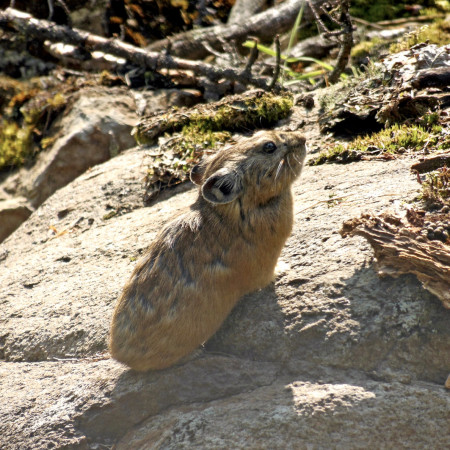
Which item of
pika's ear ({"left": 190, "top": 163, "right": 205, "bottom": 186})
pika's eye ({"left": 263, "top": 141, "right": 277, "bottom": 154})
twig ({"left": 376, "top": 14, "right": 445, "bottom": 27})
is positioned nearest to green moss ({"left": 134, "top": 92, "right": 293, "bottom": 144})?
pika's ear ({"left": 190, "top": 163, "right": 205, "bottom": 186})

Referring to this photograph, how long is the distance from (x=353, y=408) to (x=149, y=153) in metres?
6.58

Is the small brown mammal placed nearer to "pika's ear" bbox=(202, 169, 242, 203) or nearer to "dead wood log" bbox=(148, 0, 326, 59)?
"pika's ear" bbox=(202, 169, 242, 203)

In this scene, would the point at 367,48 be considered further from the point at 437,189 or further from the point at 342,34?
the point at 437,189

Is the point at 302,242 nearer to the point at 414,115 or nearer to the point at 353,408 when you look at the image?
the point at 353,408

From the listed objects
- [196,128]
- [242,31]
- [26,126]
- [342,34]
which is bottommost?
[196,128]

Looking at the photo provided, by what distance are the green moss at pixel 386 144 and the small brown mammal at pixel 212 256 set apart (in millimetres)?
1898

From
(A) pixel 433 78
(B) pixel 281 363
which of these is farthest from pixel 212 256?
(A) pixel 433 78

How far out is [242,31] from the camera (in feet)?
46.6

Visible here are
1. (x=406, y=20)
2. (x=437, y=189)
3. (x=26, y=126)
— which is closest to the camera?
(x=437, y=189)

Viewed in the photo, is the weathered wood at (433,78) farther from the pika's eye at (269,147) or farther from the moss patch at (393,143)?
the pika's eye at (269,147)

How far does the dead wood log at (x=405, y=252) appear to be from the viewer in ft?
16.7

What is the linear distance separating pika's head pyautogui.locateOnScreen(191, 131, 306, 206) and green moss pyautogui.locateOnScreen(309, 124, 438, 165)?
6.20 ft

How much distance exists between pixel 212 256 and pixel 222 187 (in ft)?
2.61

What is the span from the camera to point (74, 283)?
791 centimetres
